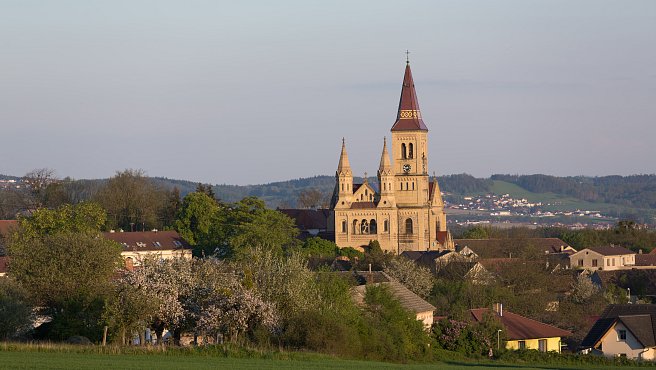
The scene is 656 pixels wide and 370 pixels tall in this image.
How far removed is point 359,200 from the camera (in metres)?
126

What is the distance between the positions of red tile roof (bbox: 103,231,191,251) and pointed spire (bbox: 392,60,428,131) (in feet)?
106

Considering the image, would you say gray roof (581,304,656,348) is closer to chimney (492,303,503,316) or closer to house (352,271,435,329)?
chimney (492,303,503,316)

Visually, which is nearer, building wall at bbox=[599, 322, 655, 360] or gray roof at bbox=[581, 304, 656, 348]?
building wall at bbox=[599, 322, 655, 360]

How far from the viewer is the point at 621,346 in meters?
57.1

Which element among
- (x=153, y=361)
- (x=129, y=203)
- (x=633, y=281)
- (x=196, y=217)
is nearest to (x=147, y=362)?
(x=153, y=361)

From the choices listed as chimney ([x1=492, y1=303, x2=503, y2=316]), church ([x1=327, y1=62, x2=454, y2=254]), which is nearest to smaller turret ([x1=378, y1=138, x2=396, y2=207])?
church ([x1=327, y1=62, x2=454, y2=254])

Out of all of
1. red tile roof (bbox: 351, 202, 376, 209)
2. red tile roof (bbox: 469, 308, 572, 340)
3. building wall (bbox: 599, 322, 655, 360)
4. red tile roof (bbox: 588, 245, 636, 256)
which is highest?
red tile roof (bbox: 351, 202, 376, 209)

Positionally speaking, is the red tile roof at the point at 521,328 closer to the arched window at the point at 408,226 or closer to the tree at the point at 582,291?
the tree at the point at 582,291

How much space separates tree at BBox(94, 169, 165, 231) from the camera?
116 meters

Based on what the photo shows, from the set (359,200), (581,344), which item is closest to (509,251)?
(359,200)

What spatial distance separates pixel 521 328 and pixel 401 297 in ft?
18.3

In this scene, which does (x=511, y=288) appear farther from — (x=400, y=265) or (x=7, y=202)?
(x=7, y=202)

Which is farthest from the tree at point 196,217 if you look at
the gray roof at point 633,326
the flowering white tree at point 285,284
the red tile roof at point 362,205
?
the flowering white tree at point 285,284

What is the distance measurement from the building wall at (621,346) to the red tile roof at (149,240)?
4708 cm
